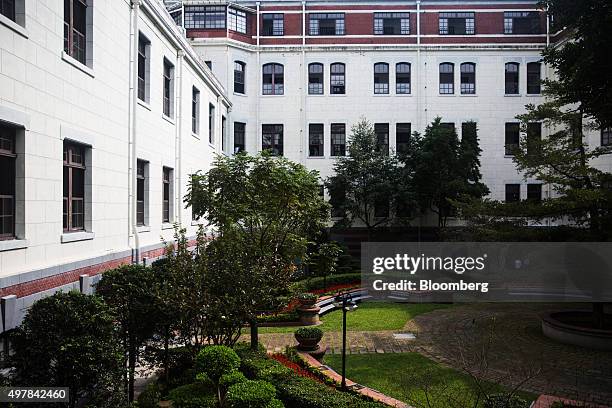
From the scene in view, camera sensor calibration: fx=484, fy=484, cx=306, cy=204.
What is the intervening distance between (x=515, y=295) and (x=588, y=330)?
8491 mm

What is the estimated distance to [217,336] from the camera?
11586 mm

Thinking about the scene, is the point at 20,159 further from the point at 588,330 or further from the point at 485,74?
the point at 485,74

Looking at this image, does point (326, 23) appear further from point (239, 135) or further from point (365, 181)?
point (365, 181)

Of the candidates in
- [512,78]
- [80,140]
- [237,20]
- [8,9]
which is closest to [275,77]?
[237,20]

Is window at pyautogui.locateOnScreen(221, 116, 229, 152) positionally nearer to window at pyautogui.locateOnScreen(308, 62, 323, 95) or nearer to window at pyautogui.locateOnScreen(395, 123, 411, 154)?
window at pyautogui.locateOnScreen(308, 62, 323, 95)

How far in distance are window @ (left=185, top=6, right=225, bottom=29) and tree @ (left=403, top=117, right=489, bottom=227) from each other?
14.3m

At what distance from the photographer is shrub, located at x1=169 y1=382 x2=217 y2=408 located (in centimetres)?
929

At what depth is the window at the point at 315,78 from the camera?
A: 104ft

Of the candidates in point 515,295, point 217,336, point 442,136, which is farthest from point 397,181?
point 217,336

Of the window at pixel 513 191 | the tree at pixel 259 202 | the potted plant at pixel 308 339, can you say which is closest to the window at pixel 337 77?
the window at pixel 513 191

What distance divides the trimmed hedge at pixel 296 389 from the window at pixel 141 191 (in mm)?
6011

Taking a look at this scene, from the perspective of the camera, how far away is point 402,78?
1251 inches

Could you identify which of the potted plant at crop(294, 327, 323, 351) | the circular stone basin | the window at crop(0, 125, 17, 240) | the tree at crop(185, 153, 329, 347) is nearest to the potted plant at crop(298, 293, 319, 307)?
the tree at crop(185, 153, 329, 347)

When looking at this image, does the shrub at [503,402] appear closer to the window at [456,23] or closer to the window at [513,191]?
the window at [513,191]
